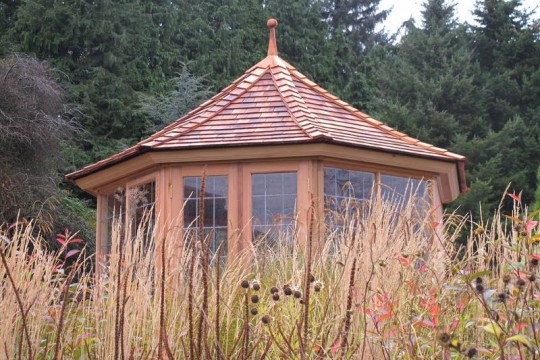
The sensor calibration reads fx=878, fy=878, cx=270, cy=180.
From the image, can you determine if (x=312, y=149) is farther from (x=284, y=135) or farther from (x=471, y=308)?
(x=471, y=308)

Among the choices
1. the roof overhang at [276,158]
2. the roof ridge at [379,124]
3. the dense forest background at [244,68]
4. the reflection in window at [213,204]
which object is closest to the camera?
the roof overhang at [276,158]

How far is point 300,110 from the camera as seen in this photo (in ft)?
25.0

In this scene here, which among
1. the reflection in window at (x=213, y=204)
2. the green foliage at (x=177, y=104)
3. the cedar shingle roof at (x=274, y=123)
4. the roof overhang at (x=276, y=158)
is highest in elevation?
the green foliage at (x=177, y=104)

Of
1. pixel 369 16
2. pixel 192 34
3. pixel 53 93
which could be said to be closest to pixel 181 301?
pixel 53 93

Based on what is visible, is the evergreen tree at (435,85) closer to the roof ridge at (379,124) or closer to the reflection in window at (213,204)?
the roof ridge at (379,124)

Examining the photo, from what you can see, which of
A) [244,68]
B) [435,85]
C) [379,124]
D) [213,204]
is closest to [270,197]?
[213,204]

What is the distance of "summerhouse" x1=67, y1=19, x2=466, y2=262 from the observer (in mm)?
6898

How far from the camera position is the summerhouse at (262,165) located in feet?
22.6

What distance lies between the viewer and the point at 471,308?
11.0ft

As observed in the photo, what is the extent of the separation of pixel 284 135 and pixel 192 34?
15.8 metres

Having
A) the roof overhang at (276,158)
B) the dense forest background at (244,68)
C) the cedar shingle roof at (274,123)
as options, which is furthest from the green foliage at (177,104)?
the roof overhang at (276,158)

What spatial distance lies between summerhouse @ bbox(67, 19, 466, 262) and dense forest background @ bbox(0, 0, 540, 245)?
790cm

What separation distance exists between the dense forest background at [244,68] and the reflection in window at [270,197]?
338 inches

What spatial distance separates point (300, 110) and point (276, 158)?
799mm
